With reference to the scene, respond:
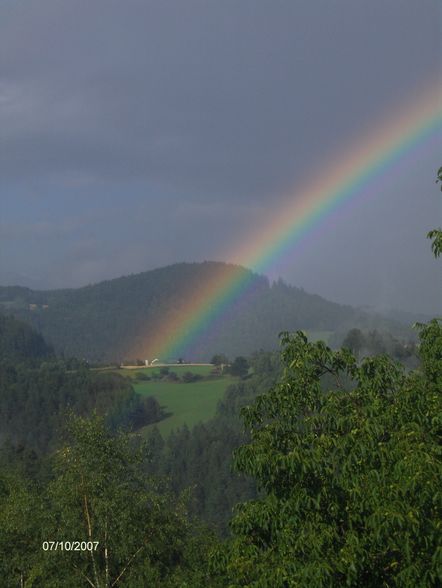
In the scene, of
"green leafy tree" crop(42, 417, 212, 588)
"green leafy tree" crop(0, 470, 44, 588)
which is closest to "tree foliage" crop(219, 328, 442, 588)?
"green leafy tree" crop(42, 417, 212, 588)

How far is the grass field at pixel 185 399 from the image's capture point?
159625 mm

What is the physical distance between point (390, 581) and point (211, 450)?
11807 cm

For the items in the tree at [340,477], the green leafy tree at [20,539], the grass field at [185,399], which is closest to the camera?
the tree at [340,477]

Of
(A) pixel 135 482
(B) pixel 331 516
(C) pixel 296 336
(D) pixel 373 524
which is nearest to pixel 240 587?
(B) pixel 331 516

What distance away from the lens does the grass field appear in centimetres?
15962

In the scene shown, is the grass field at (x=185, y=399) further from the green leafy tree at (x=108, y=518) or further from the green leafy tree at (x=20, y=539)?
the green leafy tree at (x=20, y=539)

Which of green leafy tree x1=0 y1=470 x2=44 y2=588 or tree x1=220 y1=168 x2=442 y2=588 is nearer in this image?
tree x1=220 y1=168 x2=442 y2=588

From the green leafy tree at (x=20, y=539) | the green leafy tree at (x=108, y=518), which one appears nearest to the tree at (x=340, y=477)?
the green leafy tree at (x=108, y=518)

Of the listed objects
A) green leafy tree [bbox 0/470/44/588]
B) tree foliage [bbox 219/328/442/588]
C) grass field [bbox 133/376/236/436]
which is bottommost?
grass field [bbox 133/376/236/436]

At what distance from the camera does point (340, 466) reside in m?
9.32

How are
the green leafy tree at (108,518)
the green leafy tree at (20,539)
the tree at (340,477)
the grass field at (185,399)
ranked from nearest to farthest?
the tree at (340,477), the green leafy tree at (108,518), the green leafy tree at (20,539), the grass field at (185,399)

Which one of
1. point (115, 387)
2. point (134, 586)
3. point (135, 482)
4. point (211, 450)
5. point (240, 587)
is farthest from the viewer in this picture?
point (115, 387)

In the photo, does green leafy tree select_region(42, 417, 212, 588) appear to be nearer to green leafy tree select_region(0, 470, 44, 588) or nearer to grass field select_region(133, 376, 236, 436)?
green leafy tree select_region(0, 470, 44, 588)

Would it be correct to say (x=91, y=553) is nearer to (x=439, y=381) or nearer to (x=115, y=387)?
(x=439, y=381)
